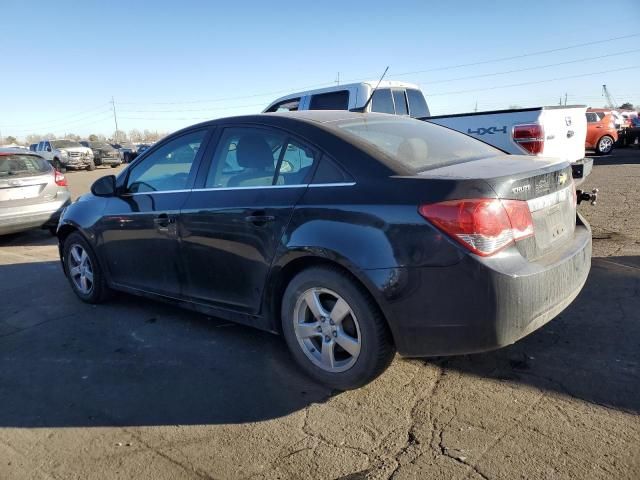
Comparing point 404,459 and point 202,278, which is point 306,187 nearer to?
point 202,278

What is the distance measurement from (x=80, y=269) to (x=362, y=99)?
15.8 feet

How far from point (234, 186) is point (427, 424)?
198 centimetres

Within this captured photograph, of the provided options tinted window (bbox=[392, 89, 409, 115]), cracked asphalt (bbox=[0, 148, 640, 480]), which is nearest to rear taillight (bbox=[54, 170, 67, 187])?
cracked asphalt (bbox=[0, 148, 640, 480])

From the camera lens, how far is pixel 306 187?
3221 millimetres

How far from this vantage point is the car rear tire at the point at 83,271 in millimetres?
4934

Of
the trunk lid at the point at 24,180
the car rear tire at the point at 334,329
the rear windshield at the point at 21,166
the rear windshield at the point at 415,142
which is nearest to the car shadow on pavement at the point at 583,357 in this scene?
the car rear tire at the point at 334,329

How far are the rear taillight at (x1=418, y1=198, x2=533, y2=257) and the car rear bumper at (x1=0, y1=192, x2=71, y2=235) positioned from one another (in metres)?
7.48

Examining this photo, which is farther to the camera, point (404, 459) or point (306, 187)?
point (306, 187)

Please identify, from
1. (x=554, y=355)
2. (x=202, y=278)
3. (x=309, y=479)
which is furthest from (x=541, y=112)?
(x=309, y=479)

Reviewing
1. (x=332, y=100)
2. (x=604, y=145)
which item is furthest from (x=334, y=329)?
(x=604, y=145)

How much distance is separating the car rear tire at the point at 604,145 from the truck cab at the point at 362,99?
14391 mm

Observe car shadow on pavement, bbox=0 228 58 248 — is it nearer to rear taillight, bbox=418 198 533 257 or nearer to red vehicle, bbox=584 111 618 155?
rear taillight, bbox=418 198 533 257

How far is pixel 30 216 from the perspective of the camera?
828 centimetres

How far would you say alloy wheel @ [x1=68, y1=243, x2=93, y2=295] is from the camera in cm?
503
